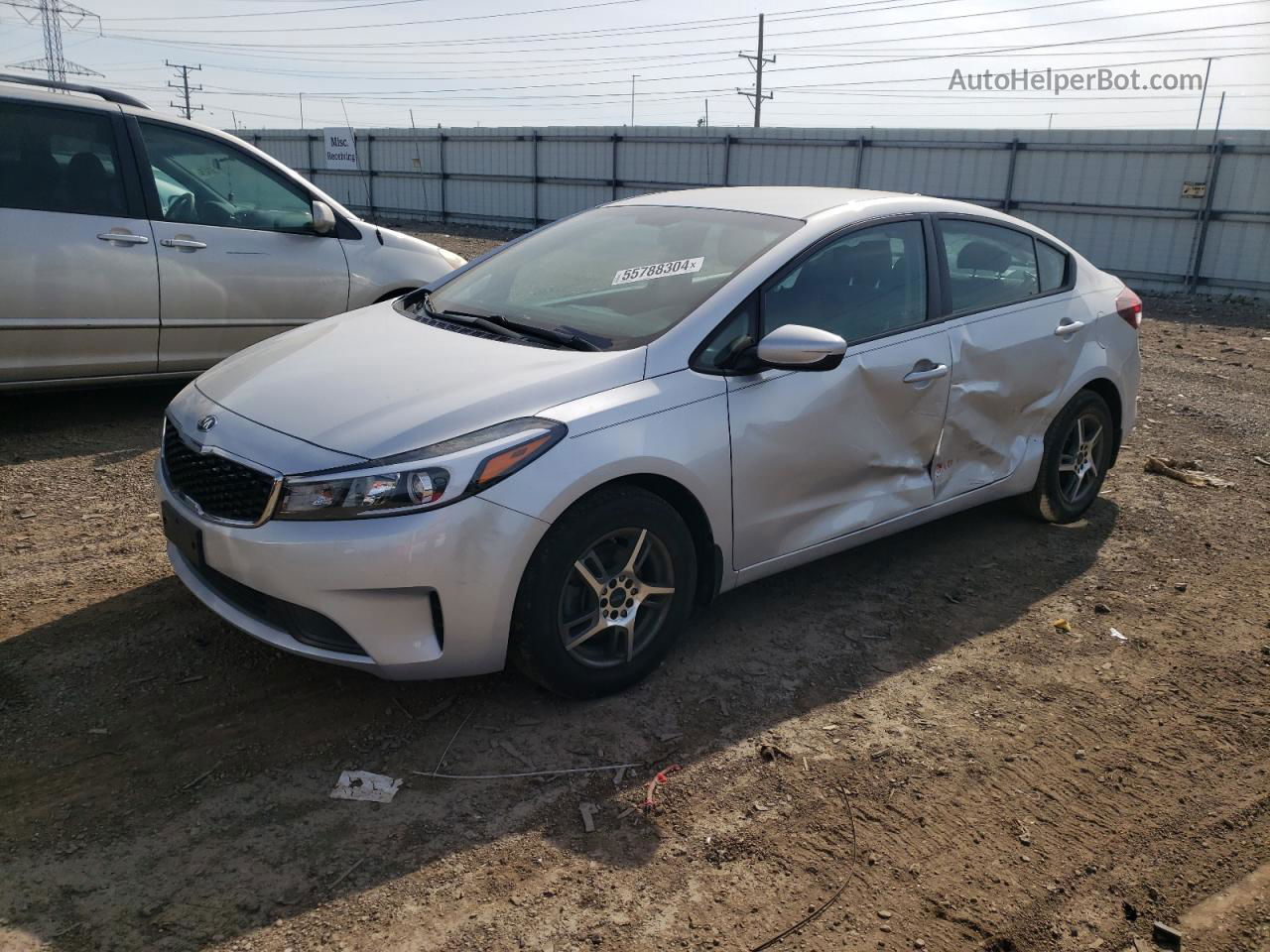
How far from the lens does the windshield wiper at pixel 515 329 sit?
3.63m

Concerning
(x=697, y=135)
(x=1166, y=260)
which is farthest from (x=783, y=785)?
(x=697, y=135)

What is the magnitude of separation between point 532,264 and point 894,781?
8.32ft

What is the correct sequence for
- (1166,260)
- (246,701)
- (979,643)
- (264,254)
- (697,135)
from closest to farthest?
(246,701) < (979,643) < (264,254) < (1166,260) < (697,135)

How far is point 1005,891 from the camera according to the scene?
2727 mm

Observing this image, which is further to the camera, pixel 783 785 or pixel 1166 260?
pixel 1166 260

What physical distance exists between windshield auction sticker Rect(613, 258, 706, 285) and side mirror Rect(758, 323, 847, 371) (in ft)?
1.67

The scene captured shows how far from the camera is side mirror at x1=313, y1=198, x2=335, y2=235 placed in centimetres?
652

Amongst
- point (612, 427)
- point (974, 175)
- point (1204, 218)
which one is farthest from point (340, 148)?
point (612, 427)

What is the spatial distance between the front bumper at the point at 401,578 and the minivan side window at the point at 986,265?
8.09 ft

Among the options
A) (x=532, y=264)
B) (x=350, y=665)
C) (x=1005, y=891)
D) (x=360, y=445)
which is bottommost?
(x=1005, y=891)

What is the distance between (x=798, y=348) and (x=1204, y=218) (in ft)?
51.9

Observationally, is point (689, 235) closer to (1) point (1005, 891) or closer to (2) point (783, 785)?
(2) point (783, 785)

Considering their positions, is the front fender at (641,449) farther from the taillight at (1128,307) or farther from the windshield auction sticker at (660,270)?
the taillight at (1128,307)

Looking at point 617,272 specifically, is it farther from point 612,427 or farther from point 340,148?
point 340,148
